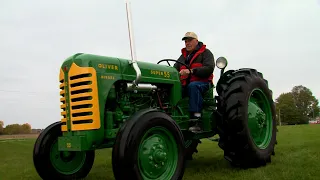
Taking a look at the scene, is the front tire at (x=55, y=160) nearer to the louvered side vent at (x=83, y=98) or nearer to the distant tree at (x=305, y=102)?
Answer: the louvered side vent at (x=83, y=98)

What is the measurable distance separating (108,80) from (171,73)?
1.46 m

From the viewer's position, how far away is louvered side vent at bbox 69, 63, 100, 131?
458 cm

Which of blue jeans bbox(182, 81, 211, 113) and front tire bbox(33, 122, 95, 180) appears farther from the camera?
blue jeans bbox(182, 81, 211, 113)

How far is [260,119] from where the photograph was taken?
6.48 metres

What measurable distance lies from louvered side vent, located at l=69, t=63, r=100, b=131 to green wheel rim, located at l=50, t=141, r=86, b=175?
943 millimetres

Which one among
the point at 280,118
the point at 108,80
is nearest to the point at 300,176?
the point at 108,80

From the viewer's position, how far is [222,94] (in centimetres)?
609

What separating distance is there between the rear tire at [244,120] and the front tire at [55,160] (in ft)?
7.86

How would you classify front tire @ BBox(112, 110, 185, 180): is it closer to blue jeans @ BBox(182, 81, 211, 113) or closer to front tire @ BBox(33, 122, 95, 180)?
blue jeans @ BBox(182, 81, 211, 113)

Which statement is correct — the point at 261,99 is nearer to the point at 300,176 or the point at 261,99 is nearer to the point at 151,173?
the point at 300,176

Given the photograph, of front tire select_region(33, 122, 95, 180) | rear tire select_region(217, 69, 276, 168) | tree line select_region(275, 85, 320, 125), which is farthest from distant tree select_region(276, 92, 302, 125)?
front tire select_region(33, 122, 95, 180)

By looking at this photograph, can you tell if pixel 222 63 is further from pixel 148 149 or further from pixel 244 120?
pixel 148 149

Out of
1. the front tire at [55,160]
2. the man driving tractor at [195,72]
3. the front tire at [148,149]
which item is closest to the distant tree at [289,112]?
the man driving tractor at [195,72]

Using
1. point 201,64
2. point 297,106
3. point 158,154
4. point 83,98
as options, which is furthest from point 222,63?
point 297,106
